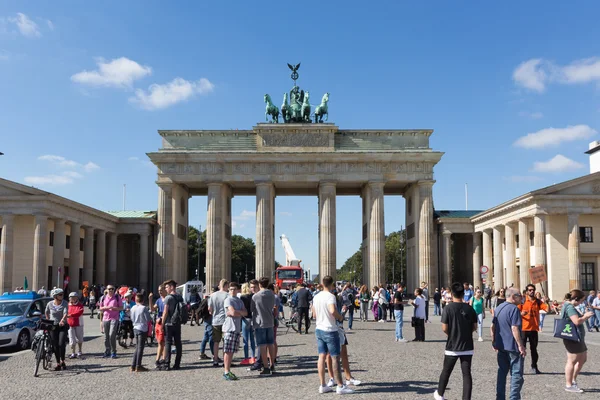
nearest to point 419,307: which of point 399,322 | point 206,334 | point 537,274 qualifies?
point 399,322

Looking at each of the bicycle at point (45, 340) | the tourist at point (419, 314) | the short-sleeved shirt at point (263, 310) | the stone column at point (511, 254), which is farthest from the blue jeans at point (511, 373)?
the stone column at point (511, 254)

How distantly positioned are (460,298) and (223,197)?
1974 inches

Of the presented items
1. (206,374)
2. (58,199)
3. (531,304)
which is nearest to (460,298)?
(531,304)

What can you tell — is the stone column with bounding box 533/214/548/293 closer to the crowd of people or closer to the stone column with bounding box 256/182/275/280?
the stone column with bounding box 256/182/275/280

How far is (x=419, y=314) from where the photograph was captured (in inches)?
825

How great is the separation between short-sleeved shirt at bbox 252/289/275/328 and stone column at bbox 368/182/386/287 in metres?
44.6

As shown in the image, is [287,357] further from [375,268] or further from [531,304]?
[375,268]

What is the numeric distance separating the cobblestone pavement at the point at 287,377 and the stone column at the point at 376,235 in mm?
38455

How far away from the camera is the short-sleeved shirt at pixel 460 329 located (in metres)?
9.80

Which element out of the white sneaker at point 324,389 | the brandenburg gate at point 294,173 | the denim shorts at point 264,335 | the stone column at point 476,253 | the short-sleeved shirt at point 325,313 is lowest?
the white sneaker at point 324,389

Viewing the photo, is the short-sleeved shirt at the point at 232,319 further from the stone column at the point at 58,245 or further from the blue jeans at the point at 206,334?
the stone column at the point at 58,245

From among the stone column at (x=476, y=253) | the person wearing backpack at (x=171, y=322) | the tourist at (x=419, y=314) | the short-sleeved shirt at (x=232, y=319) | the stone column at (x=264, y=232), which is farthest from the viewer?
the stone column at (x=476, y=253)

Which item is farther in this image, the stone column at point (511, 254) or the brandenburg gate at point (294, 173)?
the brandenburg gate at point (294, 173)

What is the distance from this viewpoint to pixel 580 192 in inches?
1695
